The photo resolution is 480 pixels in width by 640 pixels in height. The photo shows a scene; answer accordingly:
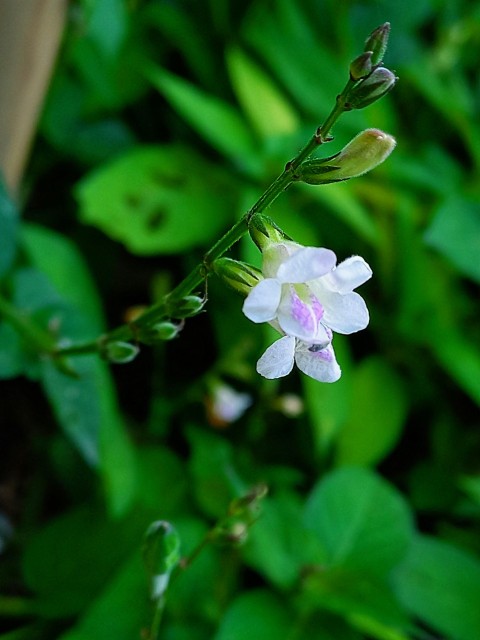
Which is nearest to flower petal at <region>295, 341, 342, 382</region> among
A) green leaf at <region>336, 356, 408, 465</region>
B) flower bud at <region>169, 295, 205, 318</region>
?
flower bud at <region>169, 295, 205, 318</region>

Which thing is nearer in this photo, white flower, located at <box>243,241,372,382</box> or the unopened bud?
white flower, located at <box>243,241,372,382</box>

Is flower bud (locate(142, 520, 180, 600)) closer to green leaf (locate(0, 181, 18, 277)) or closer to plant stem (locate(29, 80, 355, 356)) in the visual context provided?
plant stem (locate(29, 80, 355, 356))

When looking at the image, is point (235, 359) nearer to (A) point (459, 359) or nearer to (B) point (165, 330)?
(A) point (459, 359)

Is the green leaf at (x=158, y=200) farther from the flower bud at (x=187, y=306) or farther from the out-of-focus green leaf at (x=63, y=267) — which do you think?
the flower bud at (x=187, y=306)

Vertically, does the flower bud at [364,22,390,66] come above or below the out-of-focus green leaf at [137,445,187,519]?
above

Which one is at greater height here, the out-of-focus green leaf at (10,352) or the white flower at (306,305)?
the white flower at (306,305)

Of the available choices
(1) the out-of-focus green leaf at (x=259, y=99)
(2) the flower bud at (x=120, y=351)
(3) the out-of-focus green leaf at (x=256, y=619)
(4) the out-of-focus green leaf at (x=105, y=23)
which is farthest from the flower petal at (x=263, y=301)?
(1) the out-of-focus green leaf at (x=259, y=99)
